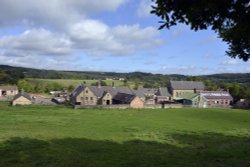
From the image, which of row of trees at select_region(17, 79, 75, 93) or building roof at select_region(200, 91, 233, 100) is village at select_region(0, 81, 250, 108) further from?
row of trees at select_region(17, 79, 75, 93)

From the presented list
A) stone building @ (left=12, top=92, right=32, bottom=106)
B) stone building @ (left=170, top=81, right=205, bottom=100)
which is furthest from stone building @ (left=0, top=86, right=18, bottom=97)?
stone building @ (left=170, top=81, right=205, bottom=100)

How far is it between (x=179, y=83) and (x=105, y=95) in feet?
112

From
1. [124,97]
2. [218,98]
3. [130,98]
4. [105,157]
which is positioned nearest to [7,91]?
[124,97]

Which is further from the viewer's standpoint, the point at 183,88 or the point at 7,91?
the point at 7,91

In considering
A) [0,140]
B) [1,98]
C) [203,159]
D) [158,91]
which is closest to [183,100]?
[158,91]

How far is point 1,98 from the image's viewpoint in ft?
356

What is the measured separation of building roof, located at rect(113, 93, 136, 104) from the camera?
87.7 meters

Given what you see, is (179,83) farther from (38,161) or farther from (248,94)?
(38,161)

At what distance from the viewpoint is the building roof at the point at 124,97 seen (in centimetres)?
8768

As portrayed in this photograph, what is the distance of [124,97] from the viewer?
92.5 metres

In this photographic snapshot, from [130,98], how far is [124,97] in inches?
186

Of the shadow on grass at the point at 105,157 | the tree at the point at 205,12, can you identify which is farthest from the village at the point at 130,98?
the tree at the point at 205,12

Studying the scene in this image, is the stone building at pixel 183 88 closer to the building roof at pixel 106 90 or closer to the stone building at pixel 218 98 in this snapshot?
the stone building at pixel 218 98

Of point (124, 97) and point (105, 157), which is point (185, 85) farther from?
point (105, 157)
